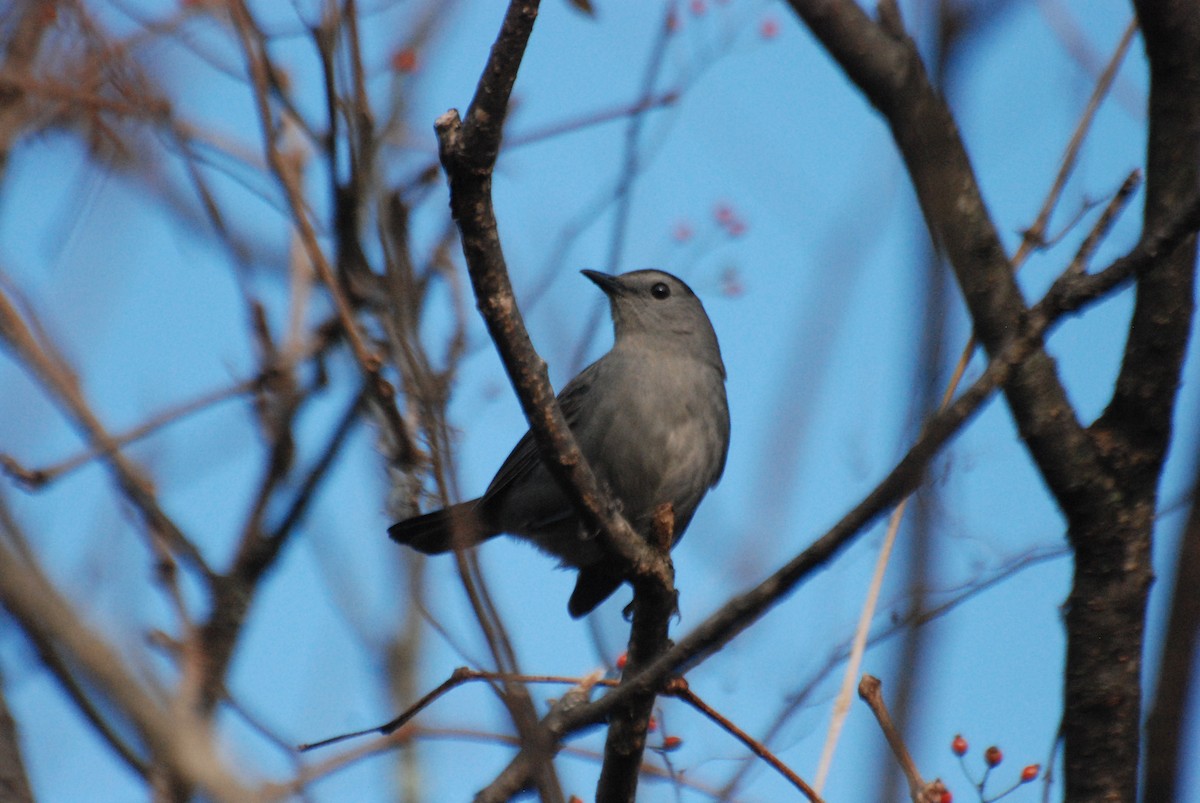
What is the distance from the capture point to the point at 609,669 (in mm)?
3465

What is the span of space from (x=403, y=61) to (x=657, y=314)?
1891 millimetres

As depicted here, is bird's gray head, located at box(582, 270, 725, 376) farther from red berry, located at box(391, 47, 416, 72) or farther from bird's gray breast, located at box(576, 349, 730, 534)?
red berry, located at box(391, 47, 416, 72)

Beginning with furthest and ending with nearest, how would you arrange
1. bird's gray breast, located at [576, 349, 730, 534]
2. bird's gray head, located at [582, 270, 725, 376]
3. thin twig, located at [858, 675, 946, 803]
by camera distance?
bird's gray head, located at [582, 270, 725, 376]
bird's gray breast, located at [576, 349, 730, 534]
thin twig, located at [858, 675, 946, 803]

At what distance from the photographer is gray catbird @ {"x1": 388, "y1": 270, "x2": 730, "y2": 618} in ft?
18.5

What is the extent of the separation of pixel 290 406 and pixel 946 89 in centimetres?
370

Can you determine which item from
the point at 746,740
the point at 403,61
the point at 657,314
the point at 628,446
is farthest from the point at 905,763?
the point at 657,314

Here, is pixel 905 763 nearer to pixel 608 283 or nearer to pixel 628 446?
pixel 628 446

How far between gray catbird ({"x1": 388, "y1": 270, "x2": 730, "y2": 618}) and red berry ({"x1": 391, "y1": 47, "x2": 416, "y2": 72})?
4.80 ft

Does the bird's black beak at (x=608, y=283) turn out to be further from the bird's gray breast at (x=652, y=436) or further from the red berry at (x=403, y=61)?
the red berry at (x=403, y=61)

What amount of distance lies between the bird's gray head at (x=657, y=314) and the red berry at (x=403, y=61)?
1.46m

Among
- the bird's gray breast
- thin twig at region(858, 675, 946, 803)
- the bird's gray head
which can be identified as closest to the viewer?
thin twig at region(858, 675, 946, 803)

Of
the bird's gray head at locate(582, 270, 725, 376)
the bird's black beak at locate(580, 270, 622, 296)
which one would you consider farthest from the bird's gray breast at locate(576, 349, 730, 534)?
the bird's black beak at locate(580, 270, 622, 296)

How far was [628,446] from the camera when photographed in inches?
221

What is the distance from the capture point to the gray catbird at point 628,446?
5633 millimetres
